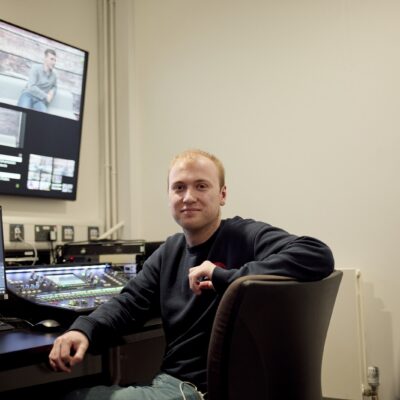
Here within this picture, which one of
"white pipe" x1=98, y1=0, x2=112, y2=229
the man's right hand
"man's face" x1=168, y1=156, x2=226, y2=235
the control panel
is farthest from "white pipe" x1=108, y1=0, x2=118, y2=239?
the man's right hand

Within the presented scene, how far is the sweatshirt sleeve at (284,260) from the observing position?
1.12 m

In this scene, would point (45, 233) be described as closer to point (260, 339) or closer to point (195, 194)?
point (195, 194)

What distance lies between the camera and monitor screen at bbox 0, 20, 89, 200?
8.27 ft

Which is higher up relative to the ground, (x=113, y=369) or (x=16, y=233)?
(x=16, y=233)

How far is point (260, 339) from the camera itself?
969 mm

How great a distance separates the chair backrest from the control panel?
668 millimetres

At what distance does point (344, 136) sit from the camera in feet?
8.18

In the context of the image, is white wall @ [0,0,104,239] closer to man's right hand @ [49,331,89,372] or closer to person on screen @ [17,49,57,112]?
person on screen @ [17,49,57,112]

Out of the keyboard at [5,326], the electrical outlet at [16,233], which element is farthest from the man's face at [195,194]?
the electrical outlet at [16,233]

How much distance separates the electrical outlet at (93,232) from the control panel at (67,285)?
977 mm

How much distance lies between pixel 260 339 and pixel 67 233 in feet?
6.68

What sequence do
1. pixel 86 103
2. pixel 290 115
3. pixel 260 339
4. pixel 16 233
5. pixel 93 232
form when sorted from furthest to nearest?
pixel 86 103, pixel 93 232, pixel 290 115, pixel 16 233, pixel 260 339

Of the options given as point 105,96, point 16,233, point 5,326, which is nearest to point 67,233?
point 16,233

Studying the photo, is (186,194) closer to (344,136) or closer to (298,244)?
(298,244)
